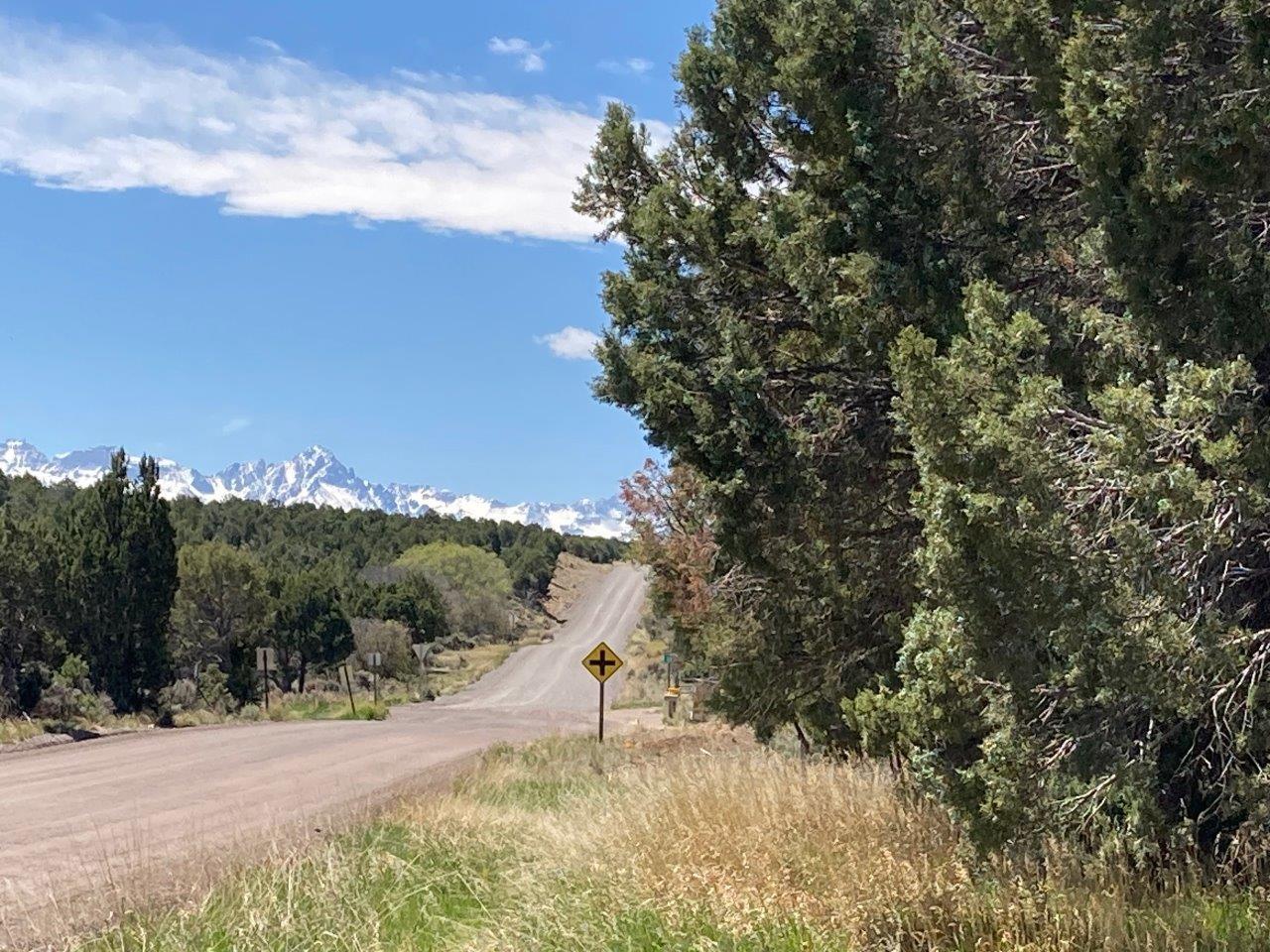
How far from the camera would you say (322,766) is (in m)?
22.7

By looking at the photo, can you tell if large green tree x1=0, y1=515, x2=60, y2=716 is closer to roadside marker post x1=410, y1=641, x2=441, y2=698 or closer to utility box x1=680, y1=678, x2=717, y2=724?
roadside marker post x1=410, y1=641, x2=441, y2=698

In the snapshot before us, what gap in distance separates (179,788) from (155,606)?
80.3 feet

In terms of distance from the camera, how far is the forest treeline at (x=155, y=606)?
38.6 meters

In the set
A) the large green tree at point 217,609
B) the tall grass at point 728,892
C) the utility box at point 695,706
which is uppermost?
the large green tree at point 217,609

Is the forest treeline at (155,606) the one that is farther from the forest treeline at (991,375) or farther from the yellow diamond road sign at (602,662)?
the forest treeline at (991,375)

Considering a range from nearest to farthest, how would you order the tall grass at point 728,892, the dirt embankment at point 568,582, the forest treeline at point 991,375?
1. the forest treeline at point 991,375
2. the tall grass at point 728,892
3. the dirt embankment at point 568,582

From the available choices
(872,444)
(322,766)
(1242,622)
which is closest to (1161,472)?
(1242,622)

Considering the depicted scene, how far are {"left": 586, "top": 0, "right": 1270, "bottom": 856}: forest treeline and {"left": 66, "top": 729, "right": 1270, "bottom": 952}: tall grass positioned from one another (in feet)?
1.27

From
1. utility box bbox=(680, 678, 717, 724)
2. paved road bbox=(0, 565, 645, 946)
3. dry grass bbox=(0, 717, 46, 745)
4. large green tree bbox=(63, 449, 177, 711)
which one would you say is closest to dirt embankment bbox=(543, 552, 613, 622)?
utility box bbox=(680, 678, 717, 724)

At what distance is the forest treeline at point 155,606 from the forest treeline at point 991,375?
27.5m

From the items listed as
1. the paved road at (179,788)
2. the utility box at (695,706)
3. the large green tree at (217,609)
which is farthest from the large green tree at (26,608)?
the utility box at (695,706)

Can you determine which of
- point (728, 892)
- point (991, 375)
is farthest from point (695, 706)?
point (991, 375)

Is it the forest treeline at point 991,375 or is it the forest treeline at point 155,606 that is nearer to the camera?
the forest treeline at point 991,375

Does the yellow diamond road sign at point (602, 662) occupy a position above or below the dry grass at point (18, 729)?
above
